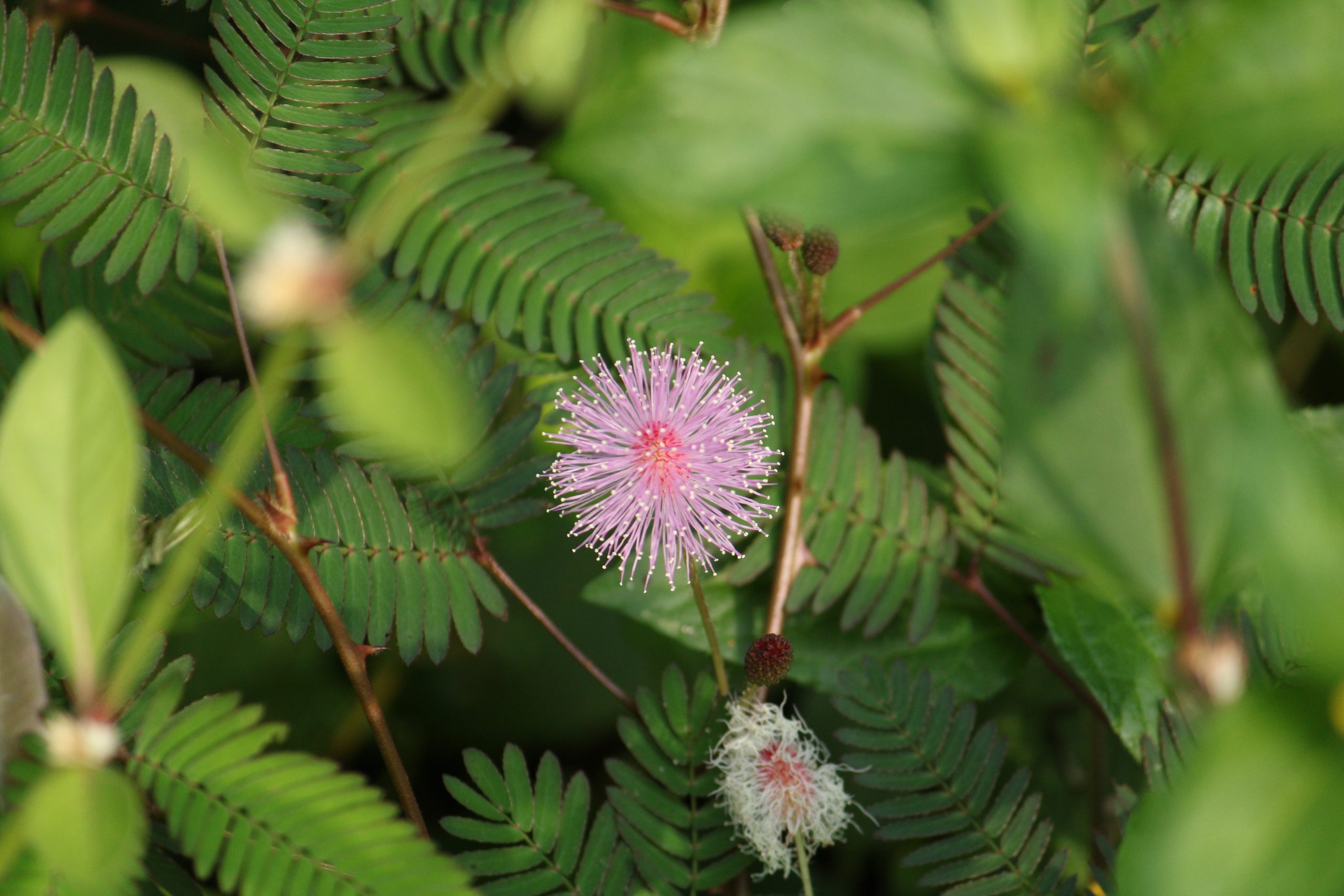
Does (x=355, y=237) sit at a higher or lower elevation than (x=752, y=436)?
lower

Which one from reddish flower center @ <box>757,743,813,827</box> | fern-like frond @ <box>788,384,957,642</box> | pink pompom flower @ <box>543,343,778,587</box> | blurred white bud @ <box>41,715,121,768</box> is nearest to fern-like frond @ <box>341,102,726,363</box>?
pink pompom flower @ <box>543,343,778,587</box>

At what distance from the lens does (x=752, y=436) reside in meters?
0.96

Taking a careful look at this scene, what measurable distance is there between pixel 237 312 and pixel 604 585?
450mm

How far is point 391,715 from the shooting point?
59.7 inches

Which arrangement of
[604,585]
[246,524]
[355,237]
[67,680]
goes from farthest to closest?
[604,585] < [246,524] < [67,680] < [355,237]

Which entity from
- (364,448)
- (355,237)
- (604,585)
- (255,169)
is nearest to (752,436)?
(604,585)

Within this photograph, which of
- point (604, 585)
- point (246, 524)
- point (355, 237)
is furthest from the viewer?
point (604, 585)

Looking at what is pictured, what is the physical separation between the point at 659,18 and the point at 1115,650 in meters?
0.79

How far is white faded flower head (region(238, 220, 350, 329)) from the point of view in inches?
14.2

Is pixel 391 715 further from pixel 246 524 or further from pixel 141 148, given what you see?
pixel 141 148

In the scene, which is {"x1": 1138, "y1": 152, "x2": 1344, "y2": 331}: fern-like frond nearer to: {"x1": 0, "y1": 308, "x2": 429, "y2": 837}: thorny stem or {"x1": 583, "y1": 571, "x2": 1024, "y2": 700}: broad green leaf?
{"x1": 583, "y1": 571, "x2": 1024, "y2": 700}: broad green leaf

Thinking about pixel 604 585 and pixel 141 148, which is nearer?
pixel 141 148

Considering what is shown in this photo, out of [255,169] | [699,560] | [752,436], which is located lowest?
[699,560]

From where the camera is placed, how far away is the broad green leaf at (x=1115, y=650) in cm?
102
